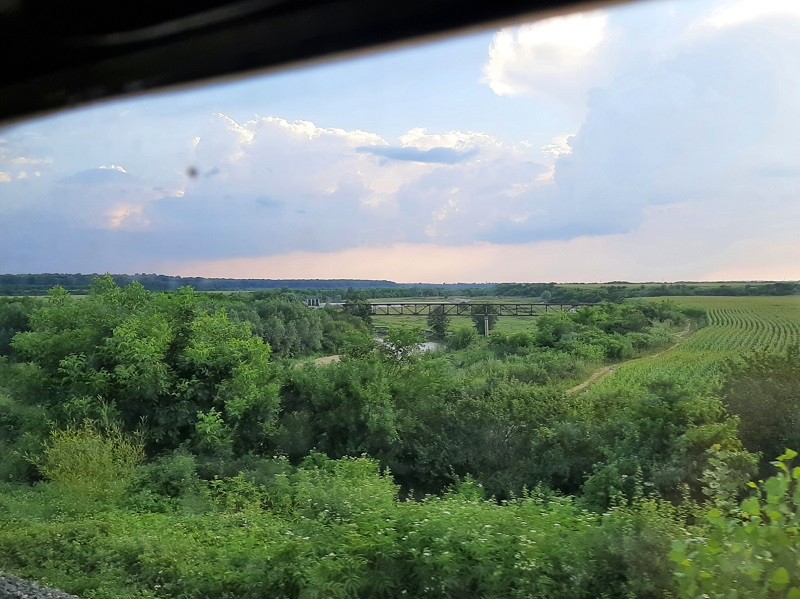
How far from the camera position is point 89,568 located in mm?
4578

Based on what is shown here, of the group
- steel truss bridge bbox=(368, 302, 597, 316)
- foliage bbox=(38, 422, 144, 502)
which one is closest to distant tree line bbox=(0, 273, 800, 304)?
steel truss bridge bbox=(368, 302, 597, 316)

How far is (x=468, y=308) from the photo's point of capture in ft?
18.8

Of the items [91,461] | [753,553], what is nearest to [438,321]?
[91,461]

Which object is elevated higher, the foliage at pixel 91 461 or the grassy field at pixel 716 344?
the grassy field at pixel 716 344

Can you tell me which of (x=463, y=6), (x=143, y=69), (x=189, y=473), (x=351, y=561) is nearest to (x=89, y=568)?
(x=189, y=473)

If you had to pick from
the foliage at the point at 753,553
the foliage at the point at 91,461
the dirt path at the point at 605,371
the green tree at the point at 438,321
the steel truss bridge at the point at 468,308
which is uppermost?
the steel truss bridge at the point at 468,308

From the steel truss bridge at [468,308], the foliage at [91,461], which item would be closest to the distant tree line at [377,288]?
the steel truss bridge at [468,308]

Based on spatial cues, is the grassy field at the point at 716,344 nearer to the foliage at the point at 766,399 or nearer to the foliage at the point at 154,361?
the foliage at the point at 766,399

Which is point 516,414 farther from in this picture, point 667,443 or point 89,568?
point 89,568

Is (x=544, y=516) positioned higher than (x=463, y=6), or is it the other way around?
(x=463, y=6)

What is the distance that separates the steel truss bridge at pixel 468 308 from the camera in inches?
211

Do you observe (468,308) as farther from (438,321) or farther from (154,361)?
(154,361)

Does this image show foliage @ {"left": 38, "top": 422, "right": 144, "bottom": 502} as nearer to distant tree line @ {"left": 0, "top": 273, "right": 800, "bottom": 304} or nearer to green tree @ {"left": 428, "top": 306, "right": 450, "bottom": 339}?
distant tree line @ {"left": 0, "top": 273, "right": 800, "bottom": 304}

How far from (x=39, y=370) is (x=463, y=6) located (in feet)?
22.1
